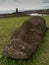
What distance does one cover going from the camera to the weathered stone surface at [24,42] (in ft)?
17.0

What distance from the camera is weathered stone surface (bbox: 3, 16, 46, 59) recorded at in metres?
5.17

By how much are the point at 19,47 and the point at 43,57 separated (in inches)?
37.6

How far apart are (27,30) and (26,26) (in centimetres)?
42

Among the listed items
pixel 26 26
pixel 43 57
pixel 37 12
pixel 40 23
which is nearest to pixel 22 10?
pixel 37 12

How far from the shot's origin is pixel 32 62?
220 inches

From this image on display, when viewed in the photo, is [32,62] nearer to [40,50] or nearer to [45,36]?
[40,50]

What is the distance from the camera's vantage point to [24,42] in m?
5.69

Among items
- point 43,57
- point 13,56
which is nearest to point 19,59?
point 13,56

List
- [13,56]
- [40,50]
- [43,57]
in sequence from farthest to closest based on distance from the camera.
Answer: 1. [40,50]
2. [43,57]
3. [13,56]

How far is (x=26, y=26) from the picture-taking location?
23.1 feet

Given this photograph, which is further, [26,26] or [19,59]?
[26,26]

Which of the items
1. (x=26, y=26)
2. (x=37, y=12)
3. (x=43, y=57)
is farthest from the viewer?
(x=37, y=12)

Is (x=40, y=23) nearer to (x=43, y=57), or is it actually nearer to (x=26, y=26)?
(x=26, y=26)

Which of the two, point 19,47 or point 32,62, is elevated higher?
point 19,47
